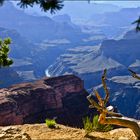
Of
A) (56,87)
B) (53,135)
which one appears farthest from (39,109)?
(53,135)

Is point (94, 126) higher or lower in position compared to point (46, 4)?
lower

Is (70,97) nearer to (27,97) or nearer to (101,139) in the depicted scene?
(27,97)

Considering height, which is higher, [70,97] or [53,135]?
[53,135]

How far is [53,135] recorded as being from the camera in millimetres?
11969

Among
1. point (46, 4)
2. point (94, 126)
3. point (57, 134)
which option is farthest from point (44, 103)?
point (46, 4)

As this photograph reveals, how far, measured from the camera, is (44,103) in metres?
81.6

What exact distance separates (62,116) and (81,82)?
21539 millimetres

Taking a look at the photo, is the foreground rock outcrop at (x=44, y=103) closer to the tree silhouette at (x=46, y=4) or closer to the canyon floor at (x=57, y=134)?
the canyon floor at (x=57, y=134)

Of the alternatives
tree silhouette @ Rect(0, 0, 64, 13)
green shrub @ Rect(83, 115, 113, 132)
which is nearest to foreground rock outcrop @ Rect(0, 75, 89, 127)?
green shrub @ Rect(83, 115, 113, 132)

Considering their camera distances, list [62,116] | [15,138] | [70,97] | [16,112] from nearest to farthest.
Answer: [15,138] < [16,112] < [62,116] < [70,97]

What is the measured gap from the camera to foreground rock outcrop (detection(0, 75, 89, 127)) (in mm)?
66562

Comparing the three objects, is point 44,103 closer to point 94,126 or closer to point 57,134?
point 94,126

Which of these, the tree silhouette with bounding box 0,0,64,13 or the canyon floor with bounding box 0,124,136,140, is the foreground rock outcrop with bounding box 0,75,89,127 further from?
the tree silhouette with bounding box 0,0,64,13

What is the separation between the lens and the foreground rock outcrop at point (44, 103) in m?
66.6
